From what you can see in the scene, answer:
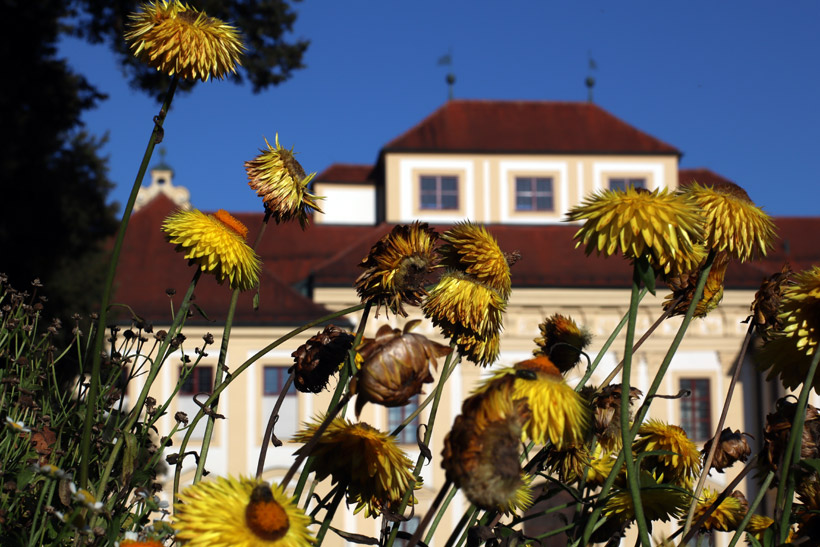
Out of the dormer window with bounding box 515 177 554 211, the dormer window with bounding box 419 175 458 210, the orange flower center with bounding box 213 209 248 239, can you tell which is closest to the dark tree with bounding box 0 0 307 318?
the orange flower center with bounding box 213 209 248 239

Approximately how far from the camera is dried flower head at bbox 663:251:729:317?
1.50 meters

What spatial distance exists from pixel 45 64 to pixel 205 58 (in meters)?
10.7

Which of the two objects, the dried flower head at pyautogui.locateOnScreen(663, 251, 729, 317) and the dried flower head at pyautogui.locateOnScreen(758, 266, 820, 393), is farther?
the dried flower head at pyautogui.locateOnScreen(663, 251, 729, 317)

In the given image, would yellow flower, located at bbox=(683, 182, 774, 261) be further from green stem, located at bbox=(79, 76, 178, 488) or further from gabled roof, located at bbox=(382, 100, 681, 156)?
gabled roof, located at bbox=(382, 100, 681, 156)

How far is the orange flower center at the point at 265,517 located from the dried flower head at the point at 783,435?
766 mm

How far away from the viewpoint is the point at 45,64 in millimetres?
10953

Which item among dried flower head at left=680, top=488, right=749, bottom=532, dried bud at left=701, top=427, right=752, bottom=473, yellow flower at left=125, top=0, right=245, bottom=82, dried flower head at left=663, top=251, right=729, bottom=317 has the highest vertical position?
yellow flower at left=125, top=0, right=245, bottom=82

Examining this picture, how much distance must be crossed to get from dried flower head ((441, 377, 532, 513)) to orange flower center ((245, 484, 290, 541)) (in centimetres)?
17

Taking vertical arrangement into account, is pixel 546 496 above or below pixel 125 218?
below

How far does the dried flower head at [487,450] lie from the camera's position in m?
0.83

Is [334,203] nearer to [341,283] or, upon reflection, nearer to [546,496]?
[341,283]

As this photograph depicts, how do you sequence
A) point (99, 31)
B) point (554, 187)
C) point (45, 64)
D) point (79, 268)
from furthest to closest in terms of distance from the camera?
point (554, 187), point (79, 268), point (45, 64), point (99, 31)

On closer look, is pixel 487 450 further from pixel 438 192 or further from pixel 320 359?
pixel 438 192

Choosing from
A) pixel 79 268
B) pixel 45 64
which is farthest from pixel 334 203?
pixel 45 64
